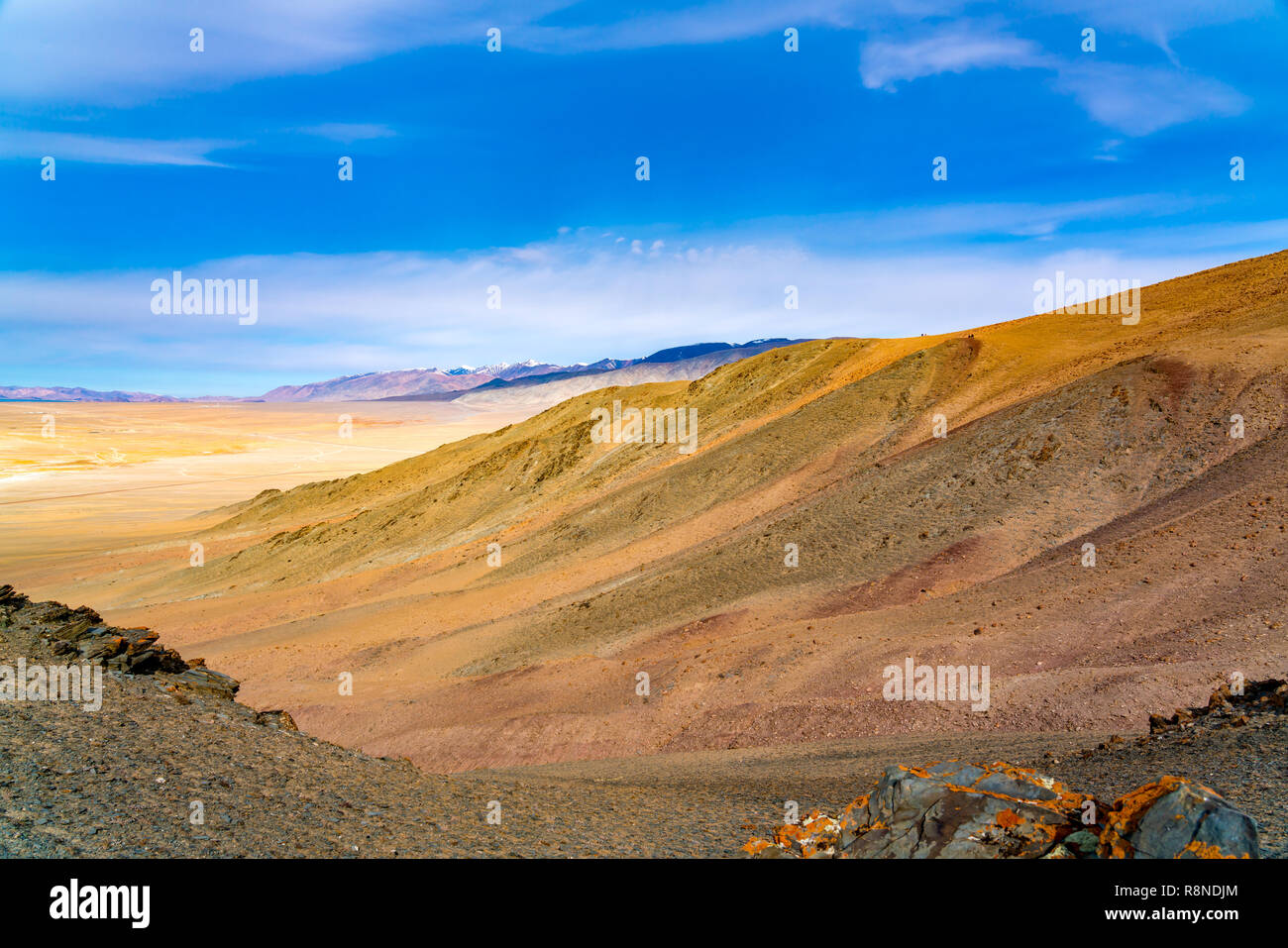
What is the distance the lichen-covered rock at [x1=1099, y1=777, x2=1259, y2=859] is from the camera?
17.1 feet

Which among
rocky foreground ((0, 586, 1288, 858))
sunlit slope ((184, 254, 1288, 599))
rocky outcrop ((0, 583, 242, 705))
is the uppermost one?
sunlit slope ((184, 254, 1288, 599))

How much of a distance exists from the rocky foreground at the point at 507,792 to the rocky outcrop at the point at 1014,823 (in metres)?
0.02

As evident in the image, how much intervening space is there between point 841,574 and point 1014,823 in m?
13.7

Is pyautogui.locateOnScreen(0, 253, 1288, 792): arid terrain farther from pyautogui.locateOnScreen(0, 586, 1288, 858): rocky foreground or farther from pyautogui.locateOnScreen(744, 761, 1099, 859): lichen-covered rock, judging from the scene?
pyautogui.locateOnScreen(744, 761, 1099, 859): lichen-covered rock

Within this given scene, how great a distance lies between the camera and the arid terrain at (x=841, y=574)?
44.2 feet

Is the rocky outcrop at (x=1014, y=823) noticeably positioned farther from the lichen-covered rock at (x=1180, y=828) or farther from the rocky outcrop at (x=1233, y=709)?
the rocky outcrop at (x=1233, y=709)

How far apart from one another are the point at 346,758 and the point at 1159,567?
14267 mm

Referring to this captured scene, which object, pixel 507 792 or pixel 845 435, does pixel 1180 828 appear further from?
pixel 845 435

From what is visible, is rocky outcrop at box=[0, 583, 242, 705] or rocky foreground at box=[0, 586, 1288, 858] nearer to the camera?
rocky foreground at box=[0, 586, 1288, 858]

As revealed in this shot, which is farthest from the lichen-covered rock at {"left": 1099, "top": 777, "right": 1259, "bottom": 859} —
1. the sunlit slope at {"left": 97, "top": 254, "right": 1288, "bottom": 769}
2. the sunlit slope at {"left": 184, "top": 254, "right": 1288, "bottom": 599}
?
the sunlit slope at {"left": 184, "top": 254, "right": 1288, "bottom": 599}

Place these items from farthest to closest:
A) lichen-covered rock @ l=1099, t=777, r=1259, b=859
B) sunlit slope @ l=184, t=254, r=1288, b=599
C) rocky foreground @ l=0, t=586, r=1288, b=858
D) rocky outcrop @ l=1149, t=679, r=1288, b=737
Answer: sunlit slope @ l=184, t=254, r=1288, b=599
rocky outcrop @ l=1149, t=679, r=1288, b=737
rocky foreground @ l=0, t=586, r=1288, b=858
lichen-covered rock @ l=1099, t=777, r=1259, b=859

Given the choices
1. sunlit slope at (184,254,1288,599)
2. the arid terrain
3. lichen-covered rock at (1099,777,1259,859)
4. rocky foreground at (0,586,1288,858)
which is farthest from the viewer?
sunlit slope at (184,254,1288,599)
